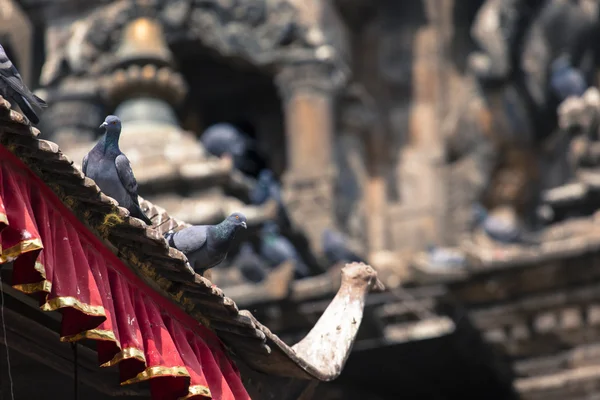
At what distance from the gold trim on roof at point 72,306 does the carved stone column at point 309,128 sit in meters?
21.3

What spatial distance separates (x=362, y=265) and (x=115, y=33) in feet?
57.3

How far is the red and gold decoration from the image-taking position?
10.3m

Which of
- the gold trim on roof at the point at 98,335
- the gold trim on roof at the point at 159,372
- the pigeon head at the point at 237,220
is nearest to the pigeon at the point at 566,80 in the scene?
the pigeon head at the point at 237,220

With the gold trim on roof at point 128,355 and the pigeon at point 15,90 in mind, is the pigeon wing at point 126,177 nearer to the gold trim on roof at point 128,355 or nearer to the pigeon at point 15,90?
the pigeon at point 15,90

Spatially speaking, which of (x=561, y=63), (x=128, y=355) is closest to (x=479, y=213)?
(x=561, y=63)

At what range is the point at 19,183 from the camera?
10.4m

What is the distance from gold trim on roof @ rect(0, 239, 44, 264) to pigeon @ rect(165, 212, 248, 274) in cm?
219

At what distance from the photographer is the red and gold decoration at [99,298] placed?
10312 millimetres

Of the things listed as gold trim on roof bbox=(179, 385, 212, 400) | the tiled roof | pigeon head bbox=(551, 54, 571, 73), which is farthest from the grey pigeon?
gold trim on roof bbox=(179, 385, 212, 400)

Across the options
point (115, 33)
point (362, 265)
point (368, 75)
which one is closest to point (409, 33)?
point (368, 75)

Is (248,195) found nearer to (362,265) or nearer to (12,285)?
(362,265)

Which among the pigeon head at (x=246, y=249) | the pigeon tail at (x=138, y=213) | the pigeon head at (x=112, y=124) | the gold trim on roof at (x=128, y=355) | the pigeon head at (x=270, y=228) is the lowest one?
the gold trim on roof at (x=128, y=355)

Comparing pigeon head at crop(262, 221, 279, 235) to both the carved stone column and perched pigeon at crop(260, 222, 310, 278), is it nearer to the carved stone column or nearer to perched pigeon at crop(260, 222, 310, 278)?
perched pigeon at crop(260, 222, 310, 278)

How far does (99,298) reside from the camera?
35.2 feet
